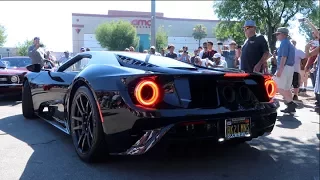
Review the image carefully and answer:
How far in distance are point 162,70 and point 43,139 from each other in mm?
2083

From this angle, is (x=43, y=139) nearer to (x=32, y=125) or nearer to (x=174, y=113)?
(x=32, y=125)

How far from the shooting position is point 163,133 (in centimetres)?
282

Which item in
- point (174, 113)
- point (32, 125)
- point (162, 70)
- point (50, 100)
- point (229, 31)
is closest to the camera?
point (174, 113)

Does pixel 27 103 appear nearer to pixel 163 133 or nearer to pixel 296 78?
pixel 163 133

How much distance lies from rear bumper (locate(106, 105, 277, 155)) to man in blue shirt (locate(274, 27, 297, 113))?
3678 mm

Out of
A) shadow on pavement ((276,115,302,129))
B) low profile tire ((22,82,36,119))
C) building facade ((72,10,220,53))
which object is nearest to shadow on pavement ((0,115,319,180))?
shadow on pavement ((276,115,302,129))

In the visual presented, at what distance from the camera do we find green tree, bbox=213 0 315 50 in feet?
93.8

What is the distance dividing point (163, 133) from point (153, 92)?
349 mm

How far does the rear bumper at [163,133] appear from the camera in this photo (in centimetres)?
284

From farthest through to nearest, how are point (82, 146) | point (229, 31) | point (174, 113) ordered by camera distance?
point (229, 31) → point (82, 146) → point (174, 113)

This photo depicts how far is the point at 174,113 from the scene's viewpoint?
9.36 ft

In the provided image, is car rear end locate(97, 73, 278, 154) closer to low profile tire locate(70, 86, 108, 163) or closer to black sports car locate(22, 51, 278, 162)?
black sports car locate(22, 51, 278, 162)

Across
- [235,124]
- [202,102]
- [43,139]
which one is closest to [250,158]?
[235,124]

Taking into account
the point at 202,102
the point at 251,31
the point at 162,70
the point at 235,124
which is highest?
the point at 251,31
